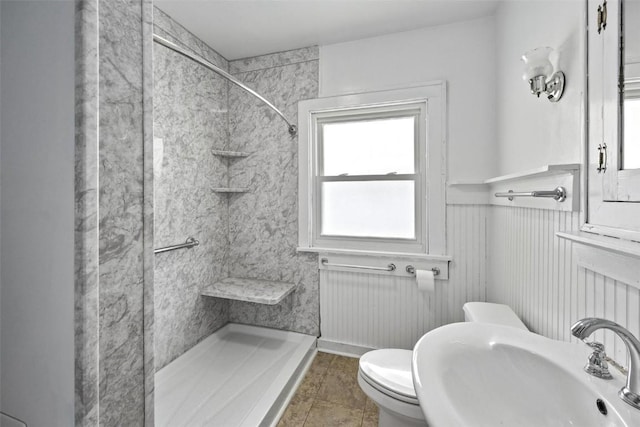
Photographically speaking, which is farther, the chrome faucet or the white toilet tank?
the white toilet tank

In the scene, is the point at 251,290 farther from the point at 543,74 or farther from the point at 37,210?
the point at 543,74

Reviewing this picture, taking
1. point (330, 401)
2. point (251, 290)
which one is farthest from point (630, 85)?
point (251, 290)

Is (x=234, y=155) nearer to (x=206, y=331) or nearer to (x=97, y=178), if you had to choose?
(x=206, y=331)

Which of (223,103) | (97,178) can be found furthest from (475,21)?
(97,178)

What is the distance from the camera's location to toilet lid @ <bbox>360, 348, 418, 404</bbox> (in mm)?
1224

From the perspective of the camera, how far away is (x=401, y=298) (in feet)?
6.54

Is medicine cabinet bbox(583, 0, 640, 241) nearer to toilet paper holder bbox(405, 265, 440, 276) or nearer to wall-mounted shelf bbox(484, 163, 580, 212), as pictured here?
wall-mounted shelf bbox(484, 163, 580, 212)

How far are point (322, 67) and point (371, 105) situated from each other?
51 centimetres

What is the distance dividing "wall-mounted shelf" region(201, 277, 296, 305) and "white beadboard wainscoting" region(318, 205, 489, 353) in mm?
336

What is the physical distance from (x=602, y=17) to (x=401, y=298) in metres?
1.69

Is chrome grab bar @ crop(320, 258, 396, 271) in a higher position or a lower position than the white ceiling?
lower

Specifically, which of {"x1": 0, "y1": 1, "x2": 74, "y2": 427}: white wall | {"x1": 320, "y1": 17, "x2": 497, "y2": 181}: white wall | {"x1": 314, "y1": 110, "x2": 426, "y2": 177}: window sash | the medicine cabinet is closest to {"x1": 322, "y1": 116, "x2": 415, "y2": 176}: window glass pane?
{"x1": 314, "y1": 110, "x2": 426, "y2": 177}: window sash

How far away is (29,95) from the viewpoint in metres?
0.59

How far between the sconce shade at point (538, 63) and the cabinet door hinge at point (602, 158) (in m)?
0.47
